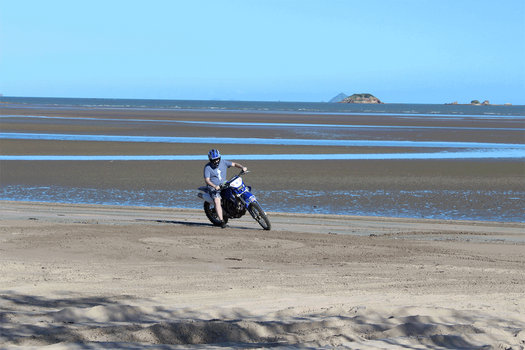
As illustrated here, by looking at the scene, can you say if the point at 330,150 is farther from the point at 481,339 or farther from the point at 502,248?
the point at 481,339

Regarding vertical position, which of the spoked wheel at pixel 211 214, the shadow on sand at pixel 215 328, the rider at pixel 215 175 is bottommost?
the spoked wheel at pixel 211 214

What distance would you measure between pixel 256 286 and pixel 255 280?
0.41 metres

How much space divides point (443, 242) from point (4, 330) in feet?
25.6

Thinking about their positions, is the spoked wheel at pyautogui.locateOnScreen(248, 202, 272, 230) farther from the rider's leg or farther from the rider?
the rider

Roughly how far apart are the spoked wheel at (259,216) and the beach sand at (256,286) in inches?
10.9

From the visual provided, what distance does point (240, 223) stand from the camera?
587 inches

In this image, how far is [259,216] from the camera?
13734mm

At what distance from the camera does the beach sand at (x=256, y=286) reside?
20.4 feet

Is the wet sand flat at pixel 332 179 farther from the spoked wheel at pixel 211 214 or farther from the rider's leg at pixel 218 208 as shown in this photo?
the rider's leg at pixel 218 208

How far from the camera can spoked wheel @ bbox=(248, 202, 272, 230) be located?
44.6ft

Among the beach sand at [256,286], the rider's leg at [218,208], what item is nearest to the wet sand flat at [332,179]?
the rider's leg at [218,208]

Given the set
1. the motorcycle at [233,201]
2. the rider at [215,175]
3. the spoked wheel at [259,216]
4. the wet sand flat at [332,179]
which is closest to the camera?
the spoked wheel at [259,216]

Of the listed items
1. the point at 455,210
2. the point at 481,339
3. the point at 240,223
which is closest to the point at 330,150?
the point at 455,210

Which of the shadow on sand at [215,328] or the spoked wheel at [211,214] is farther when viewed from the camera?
the spoked wheel at [211,214]
